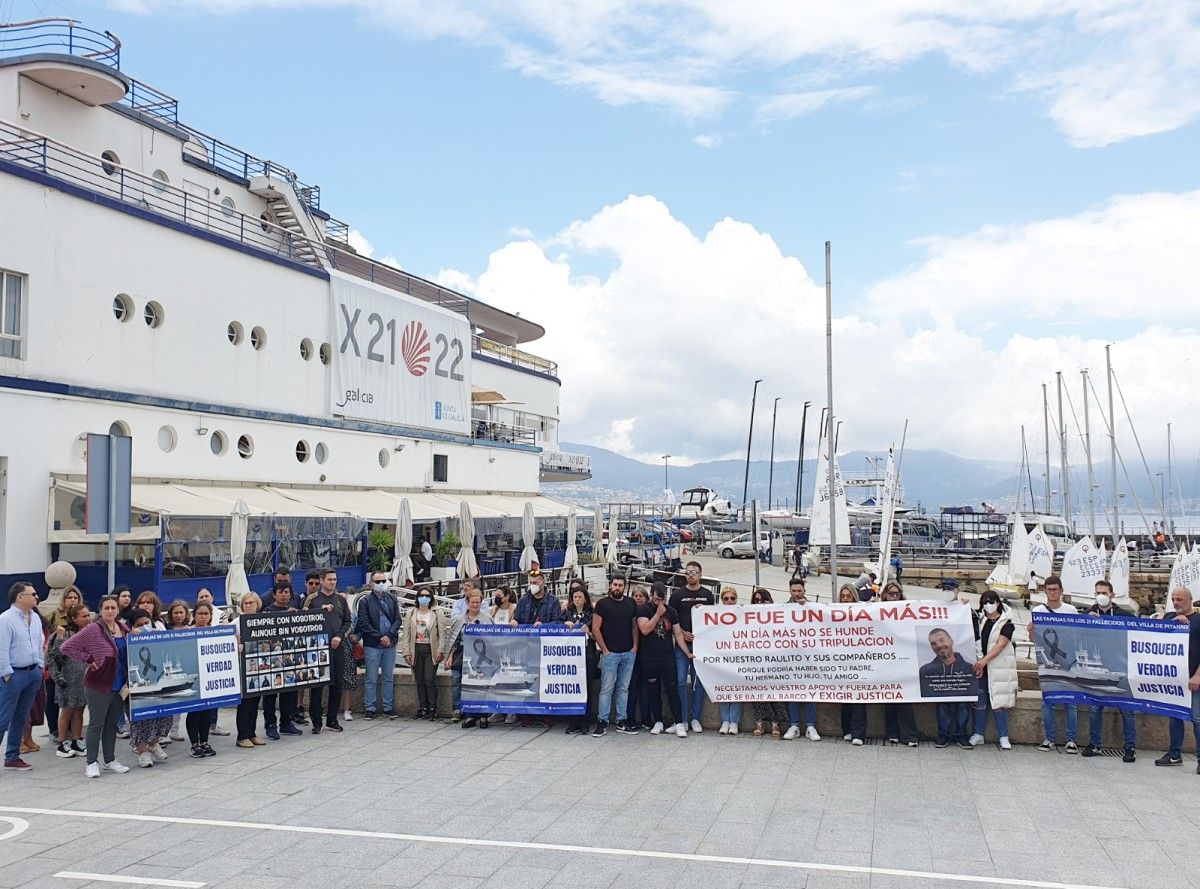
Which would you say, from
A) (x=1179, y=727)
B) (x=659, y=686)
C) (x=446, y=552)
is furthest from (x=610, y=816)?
(x=446, y=552)

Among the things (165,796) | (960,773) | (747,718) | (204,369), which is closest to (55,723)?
(165,796)

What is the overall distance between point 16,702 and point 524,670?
5.55m

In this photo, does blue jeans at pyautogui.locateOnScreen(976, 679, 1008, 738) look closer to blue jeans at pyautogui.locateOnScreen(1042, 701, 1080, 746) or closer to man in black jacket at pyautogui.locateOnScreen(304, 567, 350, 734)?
blue jeans at pyautogui.locateOnScreen(1042, 701, 1080, 746)

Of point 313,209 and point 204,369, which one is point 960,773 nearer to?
point 204,369

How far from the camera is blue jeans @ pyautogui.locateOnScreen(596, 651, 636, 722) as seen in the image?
12438 mm

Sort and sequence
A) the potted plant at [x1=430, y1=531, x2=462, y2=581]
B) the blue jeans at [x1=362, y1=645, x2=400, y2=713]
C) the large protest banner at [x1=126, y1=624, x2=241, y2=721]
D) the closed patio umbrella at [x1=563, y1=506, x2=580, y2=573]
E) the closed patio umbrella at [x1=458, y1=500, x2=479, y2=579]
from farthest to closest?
the closed patio umbrella at [x1=563, y1=506, x2=580, y2=573] < the potted plant at [x1=430, y1=531, x2=462, y2=581] < the closed patio umbrella at [x1=458, y1=500, x2=479, y2=579] < the blue jeans at [x1=362, y1=645, x2=400, y2=713] < the large protest banner at [x1=126, y1=624, x2=241, y2=721]

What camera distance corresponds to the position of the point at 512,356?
151 feet

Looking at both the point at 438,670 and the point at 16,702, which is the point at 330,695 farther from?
the point at 16,702

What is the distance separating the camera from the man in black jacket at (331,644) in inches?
498

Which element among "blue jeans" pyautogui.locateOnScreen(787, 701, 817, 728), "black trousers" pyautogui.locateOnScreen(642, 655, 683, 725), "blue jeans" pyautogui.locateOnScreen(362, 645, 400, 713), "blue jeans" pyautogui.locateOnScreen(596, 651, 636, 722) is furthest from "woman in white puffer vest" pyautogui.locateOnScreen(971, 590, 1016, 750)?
"blue jeans" pyautogui.locateOnScreen(362, 645, 400, 713)

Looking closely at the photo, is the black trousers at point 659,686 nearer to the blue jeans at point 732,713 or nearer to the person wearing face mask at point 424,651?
the blue jeans at point 732,713

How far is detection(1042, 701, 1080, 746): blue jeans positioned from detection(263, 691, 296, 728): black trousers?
8737 millimetres

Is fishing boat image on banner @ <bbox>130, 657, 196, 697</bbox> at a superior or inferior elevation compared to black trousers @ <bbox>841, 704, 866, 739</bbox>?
superior

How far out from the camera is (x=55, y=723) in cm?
1199
